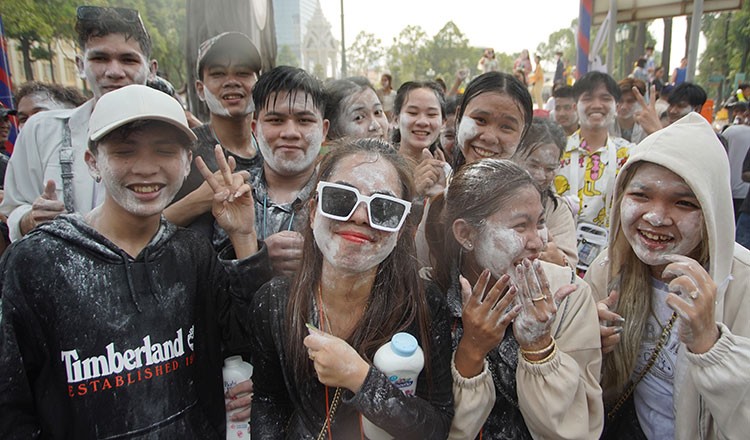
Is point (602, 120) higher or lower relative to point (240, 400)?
higher

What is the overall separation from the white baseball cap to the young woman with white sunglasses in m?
0.66

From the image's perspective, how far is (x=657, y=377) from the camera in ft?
6.44

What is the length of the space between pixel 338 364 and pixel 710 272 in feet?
4.96

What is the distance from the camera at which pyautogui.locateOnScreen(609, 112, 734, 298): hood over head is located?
5.75 ft

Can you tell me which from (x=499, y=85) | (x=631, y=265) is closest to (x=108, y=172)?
(x=499, y=85)

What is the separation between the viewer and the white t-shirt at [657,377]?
1.93 meters

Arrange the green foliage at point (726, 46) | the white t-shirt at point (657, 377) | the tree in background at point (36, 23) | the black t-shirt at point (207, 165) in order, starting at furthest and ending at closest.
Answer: the green foliage at point (726, 46) → the tree in background at point (36, 23) → the black t-shirt at point (207, 165) → the white t-shirt at point (657, 377)

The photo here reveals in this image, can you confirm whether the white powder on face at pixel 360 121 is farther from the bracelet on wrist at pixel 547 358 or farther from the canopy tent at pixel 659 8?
the canopy tent at pixel 659 8

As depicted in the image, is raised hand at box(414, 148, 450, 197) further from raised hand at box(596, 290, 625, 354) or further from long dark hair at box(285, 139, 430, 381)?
raised hand at box(596, 290, 625, 354)

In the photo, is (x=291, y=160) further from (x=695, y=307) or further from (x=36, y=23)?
(x=36, y=23)

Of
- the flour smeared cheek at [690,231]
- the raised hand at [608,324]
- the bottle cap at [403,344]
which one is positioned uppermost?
the flour smeared cheek at [690,231]

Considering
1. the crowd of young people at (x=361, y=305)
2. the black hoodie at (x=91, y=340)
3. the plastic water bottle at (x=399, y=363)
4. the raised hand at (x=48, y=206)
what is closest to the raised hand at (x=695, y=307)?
the crowd of young people at (x=361, y=305)

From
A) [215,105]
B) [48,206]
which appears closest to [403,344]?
[48,206]

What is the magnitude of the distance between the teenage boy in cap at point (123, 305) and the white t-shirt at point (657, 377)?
1.73m
